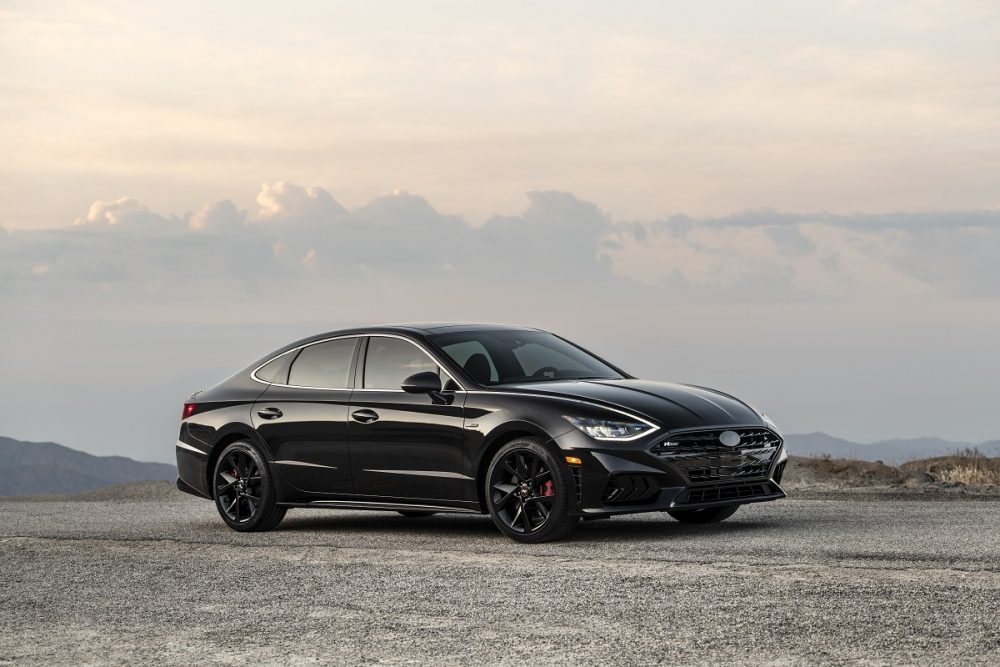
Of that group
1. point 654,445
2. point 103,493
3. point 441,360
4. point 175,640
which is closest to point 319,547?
point 441,360

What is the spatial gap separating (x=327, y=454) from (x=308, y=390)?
0.65m

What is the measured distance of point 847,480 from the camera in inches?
804

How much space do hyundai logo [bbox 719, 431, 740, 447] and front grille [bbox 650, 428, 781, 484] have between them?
20 millimetres

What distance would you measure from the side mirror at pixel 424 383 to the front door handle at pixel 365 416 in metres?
0.49

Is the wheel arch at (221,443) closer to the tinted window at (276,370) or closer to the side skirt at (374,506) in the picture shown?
the tinted window at (276,370)

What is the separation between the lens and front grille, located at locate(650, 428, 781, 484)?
1048cm

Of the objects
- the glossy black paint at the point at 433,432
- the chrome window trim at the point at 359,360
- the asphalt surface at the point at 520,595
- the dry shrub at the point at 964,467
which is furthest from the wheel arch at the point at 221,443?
the dry shrub at the point at 964,467

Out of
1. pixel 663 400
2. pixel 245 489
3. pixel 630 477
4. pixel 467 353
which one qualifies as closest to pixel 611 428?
pixel 630 477

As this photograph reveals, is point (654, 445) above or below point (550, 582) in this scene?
above

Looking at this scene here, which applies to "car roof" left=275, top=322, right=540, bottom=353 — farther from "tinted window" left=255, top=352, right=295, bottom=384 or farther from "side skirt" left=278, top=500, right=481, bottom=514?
"side skirt" left=278, top=500, right=481, bottom=514

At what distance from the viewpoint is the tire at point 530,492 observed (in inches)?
A: 409

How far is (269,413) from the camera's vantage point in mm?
12383

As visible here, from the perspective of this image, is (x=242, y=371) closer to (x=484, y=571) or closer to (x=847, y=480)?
(x=484, y=571)

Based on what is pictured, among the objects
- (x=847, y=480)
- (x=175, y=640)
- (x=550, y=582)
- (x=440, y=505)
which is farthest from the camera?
(x=847, y=480)
